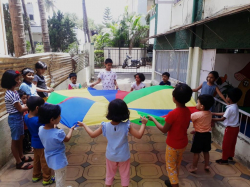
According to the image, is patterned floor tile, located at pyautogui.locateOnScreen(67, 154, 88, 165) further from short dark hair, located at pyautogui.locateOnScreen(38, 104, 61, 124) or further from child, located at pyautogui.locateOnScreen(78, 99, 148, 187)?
short dark hair, located at pyautogui.locateOnScreen(38, 104, 61, 124)

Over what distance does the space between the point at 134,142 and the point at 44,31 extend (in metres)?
8.35

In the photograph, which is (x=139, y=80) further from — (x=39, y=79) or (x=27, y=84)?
(x=27, y=84)

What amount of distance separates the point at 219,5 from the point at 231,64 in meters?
1.35

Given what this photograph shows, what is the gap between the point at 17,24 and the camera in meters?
6.57

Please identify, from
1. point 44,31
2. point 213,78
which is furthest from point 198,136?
point 44,31

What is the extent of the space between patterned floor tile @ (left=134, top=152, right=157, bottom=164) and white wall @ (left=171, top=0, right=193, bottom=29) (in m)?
3.85

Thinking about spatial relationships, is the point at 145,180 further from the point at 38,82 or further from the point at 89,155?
the point at 38,82

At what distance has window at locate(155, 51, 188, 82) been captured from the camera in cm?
604

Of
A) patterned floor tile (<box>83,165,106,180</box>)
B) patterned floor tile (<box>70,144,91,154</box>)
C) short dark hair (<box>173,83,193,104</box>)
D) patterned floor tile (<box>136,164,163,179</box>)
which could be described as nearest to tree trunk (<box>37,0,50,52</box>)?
patterned floor tile (<box>70,144,91,154</box>)

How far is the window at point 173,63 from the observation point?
19.8 feet

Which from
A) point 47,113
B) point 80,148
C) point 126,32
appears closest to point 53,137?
point 47,113

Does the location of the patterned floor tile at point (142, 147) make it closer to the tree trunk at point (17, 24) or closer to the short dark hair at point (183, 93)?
the short dark hair at point (183, 93)

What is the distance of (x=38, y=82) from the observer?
3574 millimetres

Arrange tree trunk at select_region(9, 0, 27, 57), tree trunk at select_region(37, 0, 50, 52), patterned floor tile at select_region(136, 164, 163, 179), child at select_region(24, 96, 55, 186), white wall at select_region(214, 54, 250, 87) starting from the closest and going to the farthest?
child at select_region(24, 96, 55, 186)
patterned floor tile at select_region(136, 164, 163, 179)
white wall at select_region(214, 54, 250, 87)
tree trunk at select_region(9, 0, 27, 57)
tree trunk at select_region(37, 0, 50, 52)
